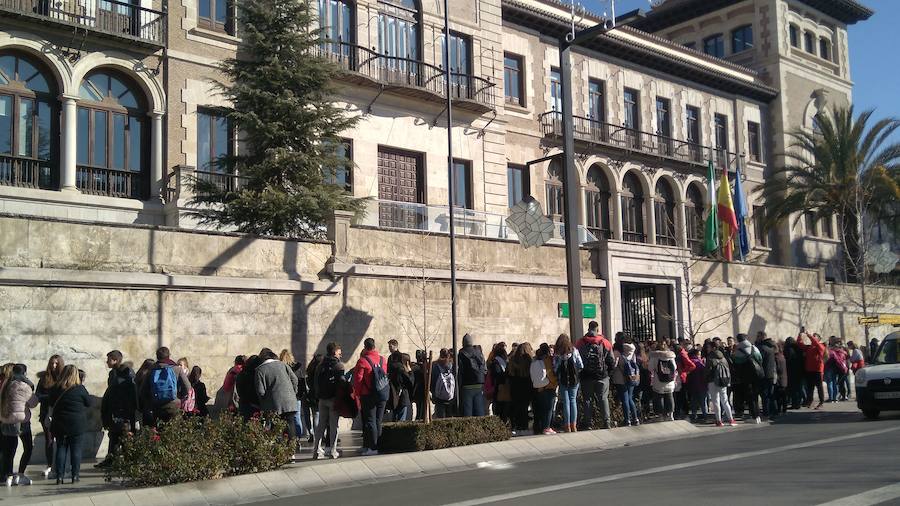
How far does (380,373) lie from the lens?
13969 millimetres

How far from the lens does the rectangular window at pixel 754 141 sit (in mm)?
43450

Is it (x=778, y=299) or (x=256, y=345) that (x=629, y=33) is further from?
(x=256, y=345)

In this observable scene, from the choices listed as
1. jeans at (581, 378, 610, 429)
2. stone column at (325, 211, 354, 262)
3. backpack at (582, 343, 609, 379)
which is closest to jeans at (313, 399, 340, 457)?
backpack at (582, 343, 609, 379)

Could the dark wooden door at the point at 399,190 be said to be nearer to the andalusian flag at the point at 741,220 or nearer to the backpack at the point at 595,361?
the backpack at the point at 595,361

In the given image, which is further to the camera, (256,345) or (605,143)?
(605,143)

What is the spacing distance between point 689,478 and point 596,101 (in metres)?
27.6

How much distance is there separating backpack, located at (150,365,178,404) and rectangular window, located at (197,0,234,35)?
46.8 feet

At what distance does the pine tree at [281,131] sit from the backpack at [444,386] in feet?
16.6

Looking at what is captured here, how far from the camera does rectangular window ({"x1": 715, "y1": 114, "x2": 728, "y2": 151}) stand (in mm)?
42000

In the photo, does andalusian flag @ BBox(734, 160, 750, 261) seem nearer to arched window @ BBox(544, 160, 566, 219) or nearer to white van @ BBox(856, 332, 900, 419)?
arched window @ BBox(544, 160, 566, 219)

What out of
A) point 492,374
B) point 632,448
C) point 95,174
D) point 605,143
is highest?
point 605,143

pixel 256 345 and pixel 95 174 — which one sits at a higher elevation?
pixel 95 174


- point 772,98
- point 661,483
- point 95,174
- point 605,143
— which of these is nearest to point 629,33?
point 605,143

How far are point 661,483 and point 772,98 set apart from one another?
37821 mm
